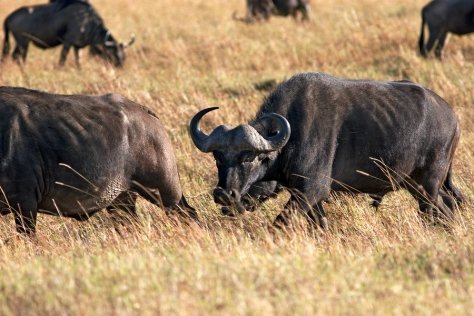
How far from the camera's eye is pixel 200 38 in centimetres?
1622

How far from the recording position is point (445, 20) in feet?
50.3

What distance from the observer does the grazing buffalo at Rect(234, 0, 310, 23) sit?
20.3 metres

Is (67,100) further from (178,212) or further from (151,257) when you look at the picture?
(151,257)

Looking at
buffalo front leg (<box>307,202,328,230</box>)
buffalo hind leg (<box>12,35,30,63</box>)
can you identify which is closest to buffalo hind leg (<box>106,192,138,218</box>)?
buffalo front leg (<box>307,202,328,230</box>)

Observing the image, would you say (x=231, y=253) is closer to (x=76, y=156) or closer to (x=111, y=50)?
(x=76, y=156)

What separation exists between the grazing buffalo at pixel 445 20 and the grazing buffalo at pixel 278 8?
15.1ft

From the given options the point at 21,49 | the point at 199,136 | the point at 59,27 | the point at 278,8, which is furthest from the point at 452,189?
the point at 278,8

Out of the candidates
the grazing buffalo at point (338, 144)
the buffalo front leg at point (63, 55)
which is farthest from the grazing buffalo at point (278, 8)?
the grazing buffalo at point (338, 144)

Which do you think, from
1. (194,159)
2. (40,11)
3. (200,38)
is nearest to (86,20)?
(40,11)

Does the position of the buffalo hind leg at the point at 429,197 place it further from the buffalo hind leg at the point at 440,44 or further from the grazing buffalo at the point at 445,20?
the grazing buffalo at the point at 445,20

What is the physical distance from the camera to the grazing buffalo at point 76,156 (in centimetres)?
654

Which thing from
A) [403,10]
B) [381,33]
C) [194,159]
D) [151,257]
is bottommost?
[403,10]

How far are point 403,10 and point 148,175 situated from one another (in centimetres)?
1396

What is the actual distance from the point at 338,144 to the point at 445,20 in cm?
910
